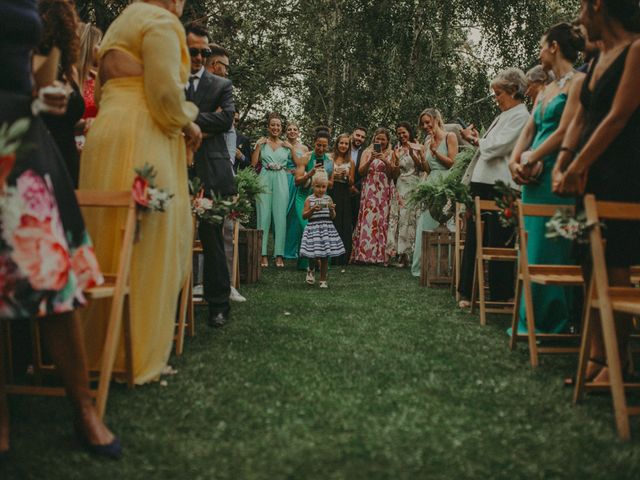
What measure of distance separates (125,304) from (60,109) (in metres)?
1.23

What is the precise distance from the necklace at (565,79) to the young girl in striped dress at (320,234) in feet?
14.3

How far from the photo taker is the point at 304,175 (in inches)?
491

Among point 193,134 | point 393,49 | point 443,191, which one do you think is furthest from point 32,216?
point 393,49

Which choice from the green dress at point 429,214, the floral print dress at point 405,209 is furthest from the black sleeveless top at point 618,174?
the floral print dress at point 405,209

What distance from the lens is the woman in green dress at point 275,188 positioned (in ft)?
40.4

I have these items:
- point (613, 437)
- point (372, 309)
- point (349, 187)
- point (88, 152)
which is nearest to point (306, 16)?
point (349, 187)

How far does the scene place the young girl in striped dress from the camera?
934cm

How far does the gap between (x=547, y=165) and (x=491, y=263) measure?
86.7 inches

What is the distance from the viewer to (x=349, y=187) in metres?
13.6

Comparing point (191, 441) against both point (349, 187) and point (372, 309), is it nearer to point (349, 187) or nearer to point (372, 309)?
point (372, 309)

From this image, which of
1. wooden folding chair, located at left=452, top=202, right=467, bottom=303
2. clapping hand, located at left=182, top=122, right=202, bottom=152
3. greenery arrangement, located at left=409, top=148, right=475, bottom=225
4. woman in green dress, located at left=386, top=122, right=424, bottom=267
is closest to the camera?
clapping hand, located at left=182, top=122, right=202, bottom=152

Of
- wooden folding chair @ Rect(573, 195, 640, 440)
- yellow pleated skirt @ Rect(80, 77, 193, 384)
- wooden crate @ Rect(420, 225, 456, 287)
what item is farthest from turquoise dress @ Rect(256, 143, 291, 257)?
wooden folding chair @ Rect(573, 195, 640, 440)

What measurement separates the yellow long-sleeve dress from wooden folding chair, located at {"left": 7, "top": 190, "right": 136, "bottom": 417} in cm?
24

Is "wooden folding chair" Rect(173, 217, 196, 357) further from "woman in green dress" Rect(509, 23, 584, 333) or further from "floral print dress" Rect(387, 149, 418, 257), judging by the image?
"floral print dress" Rect(387, 149, 418, 257)
